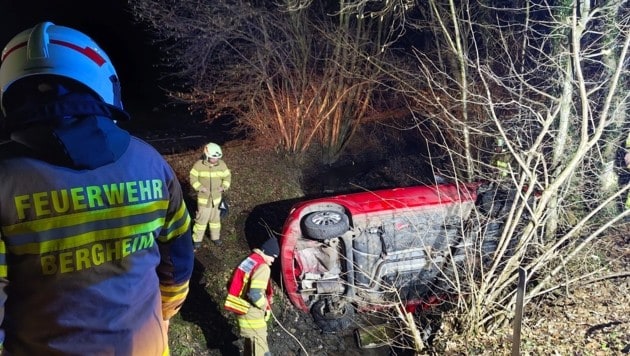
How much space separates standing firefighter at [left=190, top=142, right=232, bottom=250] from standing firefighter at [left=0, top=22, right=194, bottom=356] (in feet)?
17.4

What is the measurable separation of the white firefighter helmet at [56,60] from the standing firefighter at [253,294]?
10.8 ft

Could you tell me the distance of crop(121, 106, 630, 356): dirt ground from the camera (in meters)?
4.96

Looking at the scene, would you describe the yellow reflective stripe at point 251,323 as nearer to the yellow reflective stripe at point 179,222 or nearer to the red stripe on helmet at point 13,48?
the yellow reflective stripe at point 179,222

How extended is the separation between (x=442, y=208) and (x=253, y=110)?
249 inches

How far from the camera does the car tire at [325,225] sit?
17.7 feet

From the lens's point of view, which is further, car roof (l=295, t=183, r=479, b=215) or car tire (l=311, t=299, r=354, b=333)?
car tire (l=311, t=299, r=354, b=333)

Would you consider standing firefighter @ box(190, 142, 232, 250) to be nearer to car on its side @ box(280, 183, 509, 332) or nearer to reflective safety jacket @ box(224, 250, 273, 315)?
car on its side @ box(280, 183, 509, 332)

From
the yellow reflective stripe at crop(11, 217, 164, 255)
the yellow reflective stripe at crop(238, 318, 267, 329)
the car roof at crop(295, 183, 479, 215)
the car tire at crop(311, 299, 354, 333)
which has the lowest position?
the car tire at crop(311, 299, 354, 333)

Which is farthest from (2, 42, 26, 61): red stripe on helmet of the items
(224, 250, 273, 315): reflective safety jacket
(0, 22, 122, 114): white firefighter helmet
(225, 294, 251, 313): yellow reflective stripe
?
(225, 294, 251, 313): yellow reflective stripe

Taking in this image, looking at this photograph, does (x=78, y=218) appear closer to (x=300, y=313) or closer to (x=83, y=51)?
(x=83, y=51)

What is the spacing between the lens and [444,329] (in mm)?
5199

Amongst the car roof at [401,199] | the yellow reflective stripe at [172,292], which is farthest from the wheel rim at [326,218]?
the yellow reflective stripe at [172,292]

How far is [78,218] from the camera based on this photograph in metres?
1.38

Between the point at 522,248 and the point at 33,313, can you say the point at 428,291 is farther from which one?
Answer: the point at 33,313
